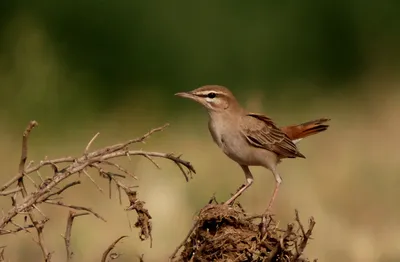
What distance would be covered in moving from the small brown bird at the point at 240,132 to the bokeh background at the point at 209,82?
1.66 metres

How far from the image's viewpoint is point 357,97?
343 inches

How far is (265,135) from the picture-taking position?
504 cm

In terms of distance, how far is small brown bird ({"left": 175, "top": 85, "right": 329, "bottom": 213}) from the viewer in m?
4.88

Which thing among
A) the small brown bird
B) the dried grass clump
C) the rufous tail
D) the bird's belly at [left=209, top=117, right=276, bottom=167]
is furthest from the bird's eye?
the dried grass clump

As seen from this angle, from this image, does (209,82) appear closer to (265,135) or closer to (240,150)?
(265,135)

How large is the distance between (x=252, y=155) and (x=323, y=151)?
302 cm

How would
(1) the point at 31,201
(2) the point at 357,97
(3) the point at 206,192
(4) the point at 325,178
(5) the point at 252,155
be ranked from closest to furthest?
(1) the point at 31,201 < (5) the point at 252,155 < (3) the point at 206,192 < (4) the point at 325,178 < (2) the point at 357,97

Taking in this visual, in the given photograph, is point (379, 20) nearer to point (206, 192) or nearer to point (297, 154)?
point (206, 192)

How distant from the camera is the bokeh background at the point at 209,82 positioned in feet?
23.4

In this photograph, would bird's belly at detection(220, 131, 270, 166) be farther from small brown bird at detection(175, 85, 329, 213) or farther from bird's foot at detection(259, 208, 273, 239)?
bird's foot at detection(259, 208, 273, 239)

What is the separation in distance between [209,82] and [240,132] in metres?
3.47

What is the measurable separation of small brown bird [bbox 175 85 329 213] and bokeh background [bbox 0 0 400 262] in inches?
65.2

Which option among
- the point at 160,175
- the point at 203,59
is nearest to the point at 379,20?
the point at 203,59

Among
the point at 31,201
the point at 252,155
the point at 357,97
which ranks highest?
the point at 357,97
